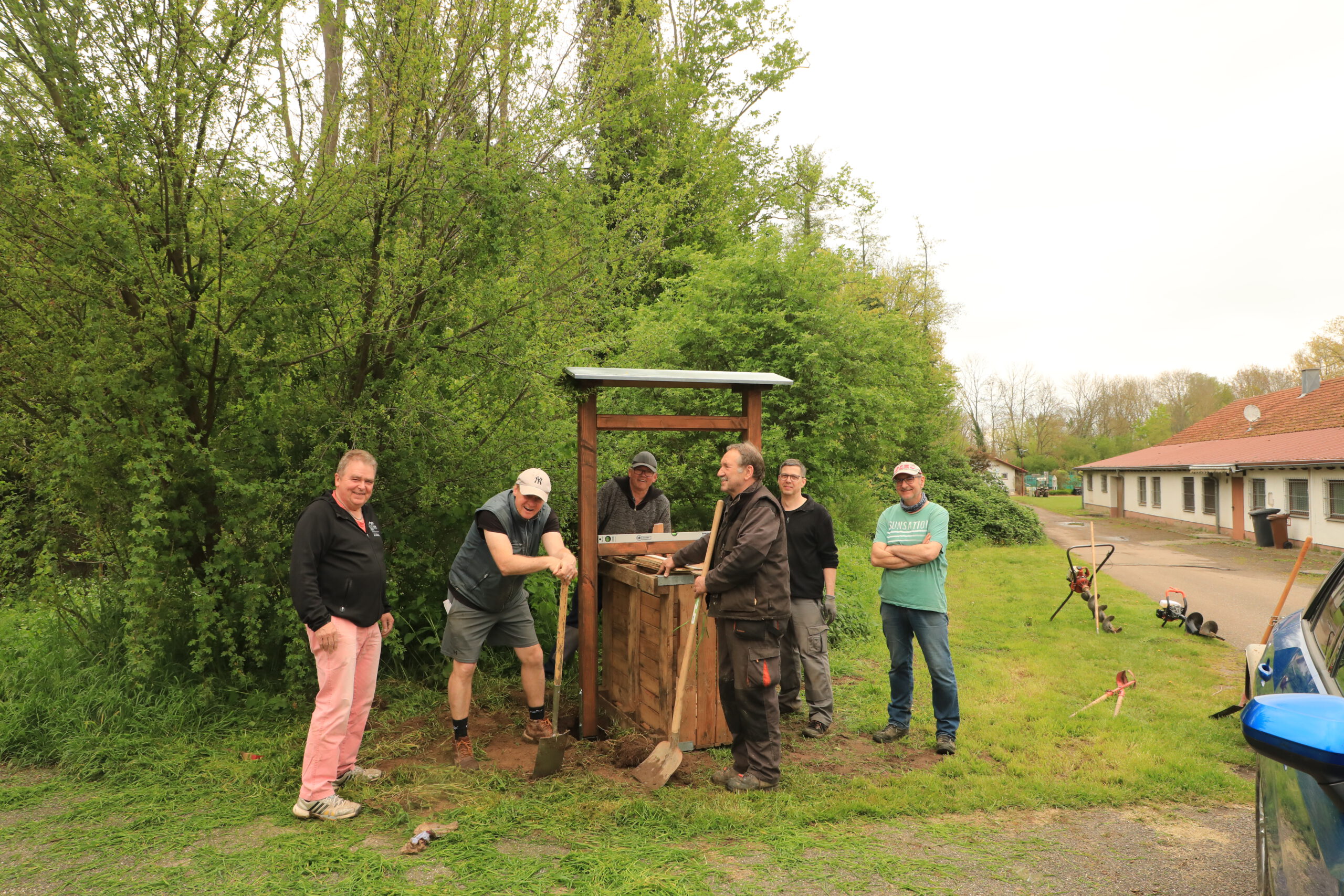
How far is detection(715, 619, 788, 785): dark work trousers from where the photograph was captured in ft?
Answer: 14.7

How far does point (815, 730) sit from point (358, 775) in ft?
9.88

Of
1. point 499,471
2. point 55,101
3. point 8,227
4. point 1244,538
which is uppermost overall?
point 55,101

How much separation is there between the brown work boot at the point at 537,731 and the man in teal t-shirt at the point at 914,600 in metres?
2.25

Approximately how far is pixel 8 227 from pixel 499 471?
3.28 meters

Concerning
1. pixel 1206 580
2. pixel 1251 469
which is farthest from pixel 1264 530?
pixel 1206 580

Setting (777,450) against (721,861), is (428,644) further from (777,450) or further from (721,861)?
(777,450)

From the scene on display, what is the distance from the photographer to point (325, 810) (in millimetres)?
4039

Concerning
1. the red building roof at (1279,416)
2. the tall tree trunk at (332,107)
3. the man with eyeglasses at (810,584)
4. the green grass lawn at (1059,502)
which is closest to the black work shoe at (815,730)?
the man with eyeglasses at (810,584)

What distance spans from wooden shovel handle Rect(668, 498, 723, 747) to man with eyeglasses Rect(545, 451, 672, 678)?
1315mm

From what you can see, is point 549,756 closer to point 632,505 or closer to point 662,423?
Result: point 632,505

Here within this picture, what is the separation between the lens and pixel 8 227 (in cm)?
462

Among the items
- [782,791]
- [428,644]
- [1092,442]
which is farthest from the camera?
[1092,442]

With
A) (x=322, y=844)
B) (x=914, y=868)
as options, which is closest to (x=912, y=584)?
(x=914, y=868)

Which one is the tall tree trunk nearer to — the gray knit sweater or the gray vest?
the gray vest
